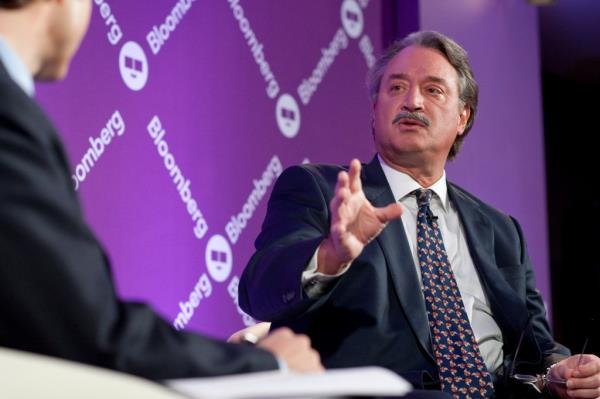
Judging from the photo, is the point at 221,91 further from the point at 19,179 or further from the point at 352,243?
the point at 19,179

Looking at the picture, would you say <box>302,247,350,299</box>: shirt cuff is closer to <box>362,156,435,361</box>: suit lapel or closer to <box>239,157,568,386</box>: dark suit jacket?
<box>239,157,568,386</box>: dark suit jacket

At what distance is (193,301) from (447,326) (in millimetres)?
1267

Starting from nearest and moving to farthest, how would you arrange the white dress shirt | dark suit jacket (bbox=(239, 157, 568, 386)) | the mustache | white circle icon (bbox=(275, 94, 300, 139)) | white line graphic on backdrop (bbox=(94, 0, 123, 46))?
1. dark suit jacket (bbox=(239, 157, 568, 386))
2. the white dress shirt
3. the mustache
4. white line graphic on backdrop (bbox=(94, 0, 123, 46))
5. white circle icon (bbox=(275, 94, 300, 139))

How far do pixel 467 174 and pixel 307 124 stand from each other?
3.36 feet

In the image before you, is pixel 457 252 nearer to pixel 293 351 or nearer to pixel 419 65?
pixel 419 65

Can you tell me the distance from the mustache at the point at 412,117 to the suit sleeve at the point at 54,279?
1.76 meters

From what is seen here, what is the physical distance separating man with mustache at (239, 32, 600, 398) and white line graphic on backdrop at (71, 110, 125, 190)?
32.1 inches

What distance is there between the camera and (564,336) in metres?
7.64

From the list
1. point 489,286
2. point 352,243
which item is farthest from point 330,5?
point 352,243

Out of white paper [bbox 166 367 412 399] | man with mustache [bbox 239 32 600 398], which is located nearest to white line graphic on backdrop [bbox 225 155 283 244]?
man with mustache [bbox 239 32 600 398]

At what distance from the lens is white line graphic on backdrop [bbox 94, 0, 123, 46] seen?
3109 mm

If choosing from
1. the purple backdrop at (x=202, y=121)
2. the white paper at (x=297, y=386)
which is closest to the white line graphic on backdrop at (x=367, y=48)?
the purple backdrop at (x=202, y=121)

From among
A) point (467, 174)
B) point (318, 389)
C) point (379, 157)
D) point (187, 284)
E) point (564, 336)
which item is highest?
point (318, 389)

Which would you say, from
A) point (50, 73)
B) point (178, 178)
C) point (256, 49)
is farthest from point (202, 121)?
point (50, 73)
